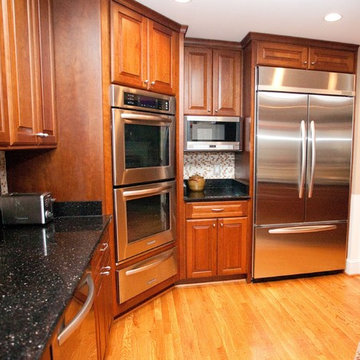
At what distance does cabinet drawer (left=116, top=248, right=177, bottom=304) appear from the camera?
2090 mm

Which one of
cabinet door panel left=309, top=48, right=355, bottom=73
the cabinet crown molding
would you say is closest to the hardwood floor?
cabinet door panel left=309, top=48, right=355, bottom=73

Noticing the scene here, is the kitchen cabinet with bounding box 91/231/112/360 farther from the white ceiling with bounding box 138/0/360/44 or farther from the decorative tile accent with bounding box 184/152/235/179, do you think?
the white ceiling with bounding box 138/0/360/44

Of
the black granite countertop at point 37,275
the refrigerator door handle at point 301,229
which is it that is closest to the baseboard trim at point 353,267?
the refrigerator door handle at point 301,229

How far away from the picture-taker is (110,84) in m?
1.89

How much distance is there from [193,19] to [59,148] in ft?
4.88

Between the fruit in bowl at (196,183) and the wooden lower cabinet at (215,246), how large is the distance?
41cm

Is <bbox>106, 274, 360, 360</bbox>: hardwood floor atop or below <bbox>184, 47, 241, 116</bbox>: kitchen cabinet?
below

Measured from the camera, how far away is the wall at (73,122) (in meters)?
1.78

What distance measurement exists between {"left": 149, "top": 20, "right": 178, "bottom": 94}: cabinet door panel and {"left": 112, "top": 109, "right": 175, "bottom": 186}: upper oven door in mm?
254

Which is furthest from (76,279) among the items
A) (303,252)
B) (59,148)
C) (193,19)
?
(303,252)

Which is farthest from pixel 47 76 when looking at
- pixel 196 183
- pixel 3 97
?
pixel 196 183

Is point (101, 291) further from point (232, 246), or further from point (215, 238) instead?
point (232, 246)

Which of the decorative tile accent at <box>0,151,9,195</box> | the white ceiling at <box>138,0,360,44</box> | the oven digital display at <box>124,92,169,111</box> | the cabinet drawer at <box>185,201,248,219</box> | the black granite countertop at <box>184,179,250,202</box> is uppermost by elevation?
the white ceiling at <box>138,0,360,44</box>

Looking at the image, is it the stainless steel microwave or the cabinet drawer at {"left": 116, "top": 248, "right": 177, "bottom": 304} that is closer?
the cabinet drawer at {"left": 116, "top": 248, "right": 177, "bottom": 304}
